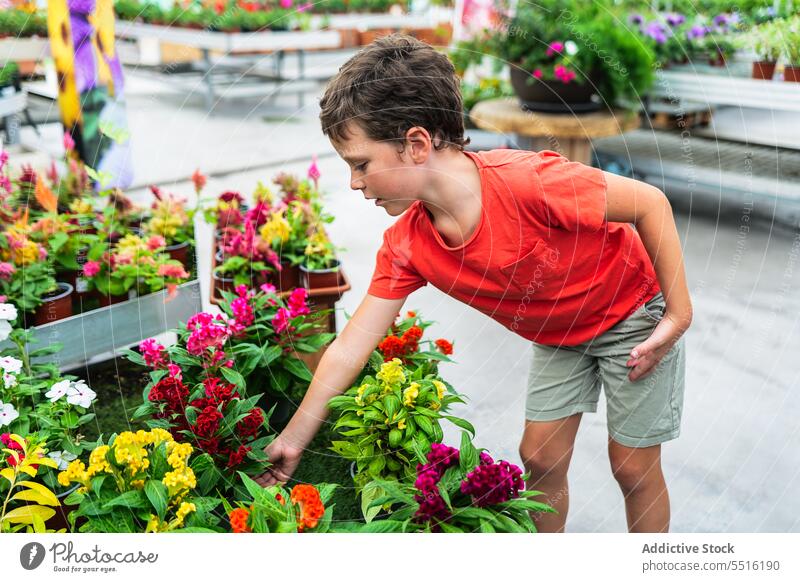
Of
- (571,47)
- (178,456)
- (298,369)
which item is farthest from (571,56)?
(178,456)

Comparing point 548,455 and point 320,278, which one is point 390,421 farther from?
point 320,278

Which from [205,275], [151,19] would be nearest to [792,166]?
[205,275]

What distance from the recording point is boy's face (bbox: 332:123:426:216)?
49.6 inches

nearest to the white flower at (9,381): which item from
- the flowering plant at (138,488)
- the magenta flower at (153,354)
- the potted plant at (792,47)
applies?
the magenta flower at (153,354)

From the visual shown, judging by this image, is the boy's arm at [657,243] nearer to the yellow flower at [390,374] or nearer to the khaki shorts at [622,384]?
the khaki shorts at [622,384]

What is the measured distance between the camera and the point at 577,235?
1435 mm

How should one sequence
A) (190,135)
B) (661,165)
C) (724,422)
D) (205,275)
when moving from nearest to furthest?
(724,422) < (205,275) < (661,165) < (190,135)

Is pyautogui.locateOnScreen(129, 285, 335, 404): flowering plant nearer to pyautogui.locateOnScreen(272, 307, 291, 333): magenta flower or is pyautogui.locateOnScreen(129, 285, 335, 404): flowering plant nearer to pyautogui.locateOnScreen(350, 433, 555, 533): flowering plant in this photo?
pyautogui.locateOnScreen(272, 307, 291, 333): magenta flower

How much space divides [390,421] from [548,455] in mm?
398

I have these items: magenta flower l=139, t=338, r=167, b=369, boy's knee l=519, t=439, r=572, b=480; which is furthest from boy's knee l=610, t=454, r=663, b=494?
magenta flower l=139, t=338, r=167, b=369

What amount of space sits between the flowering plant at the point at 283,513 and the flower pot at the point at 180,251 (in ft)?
5.39
